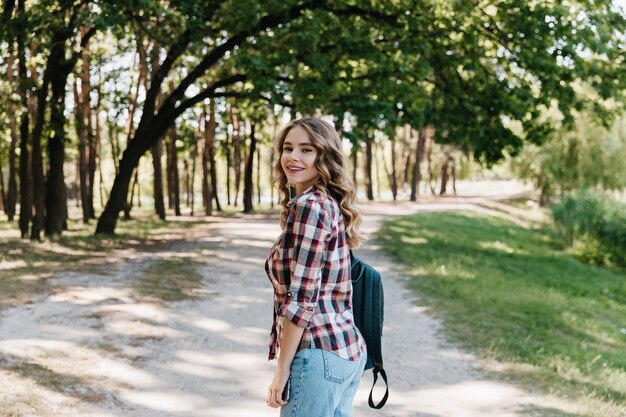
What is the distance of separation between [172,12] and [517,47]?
23.8 ft

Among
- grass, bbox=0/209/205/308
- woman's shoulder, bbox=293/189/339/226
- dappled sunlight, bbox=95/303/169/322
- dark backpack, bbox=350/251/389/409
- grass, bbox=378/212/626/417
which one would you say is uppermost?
woman's shoulder, bbox=293/189/339/226

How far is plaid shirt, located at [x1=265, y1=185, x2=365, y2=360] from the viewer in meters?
2.31

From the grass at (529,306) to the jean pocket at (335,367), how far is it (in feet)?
12.6

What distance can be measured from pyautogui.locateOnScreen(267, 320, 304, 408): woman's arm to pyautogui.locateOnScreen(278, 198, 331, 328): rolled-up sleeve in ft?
0.11

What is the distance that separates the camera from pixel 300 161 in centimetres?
255

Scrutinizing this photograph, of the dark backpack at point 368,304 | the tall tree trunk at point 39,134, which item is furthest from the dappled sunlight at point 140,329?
the tall tree trunk at point 39,134

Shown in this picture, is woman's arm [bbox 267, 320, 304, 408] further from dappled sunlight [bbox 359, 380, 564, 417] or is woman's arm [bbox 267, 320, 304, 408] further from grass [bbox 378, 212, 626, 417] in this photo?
grass [bbox 378, 212, 626, 417]

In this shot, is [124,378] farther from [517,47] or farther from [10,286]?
[517,47]

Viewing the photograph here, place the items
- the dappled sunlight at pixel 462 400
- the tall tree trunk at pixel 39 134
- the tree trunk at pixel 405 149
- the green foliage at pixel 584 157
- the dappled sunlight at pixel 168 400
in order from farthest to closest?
1. the tree trunk at pixel 405 149
2. the green foliage at pixel 584 157
3. the tall tree trunk at pixel 39 134
4. the dappled sunlight at pixel 462 400
5. the dappled sunlight at pixel 168 400

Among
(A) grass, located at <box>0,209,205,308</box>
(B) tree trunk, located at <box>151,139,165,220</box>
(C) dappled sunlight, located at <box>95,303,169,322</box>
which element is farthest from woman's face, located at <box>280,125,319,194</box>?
(B) tree trunk, located at <box>151,139,165,220</box>

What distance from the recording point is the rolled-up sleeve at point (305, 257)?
2299 millimetres

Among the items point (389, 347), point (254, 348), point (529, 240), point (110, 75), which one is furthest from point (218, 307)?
point (529, 240)

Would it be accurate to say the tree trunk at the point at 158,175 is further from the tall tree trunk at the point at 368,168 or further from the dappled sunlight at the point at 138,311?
the dappled sunlight at the point at 138,311

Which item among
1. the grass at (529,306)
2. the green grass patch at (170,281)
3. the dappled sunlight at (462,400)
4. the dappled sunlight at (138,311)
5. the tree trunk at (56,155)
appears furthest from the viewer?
the tree trunk at (56,155)
